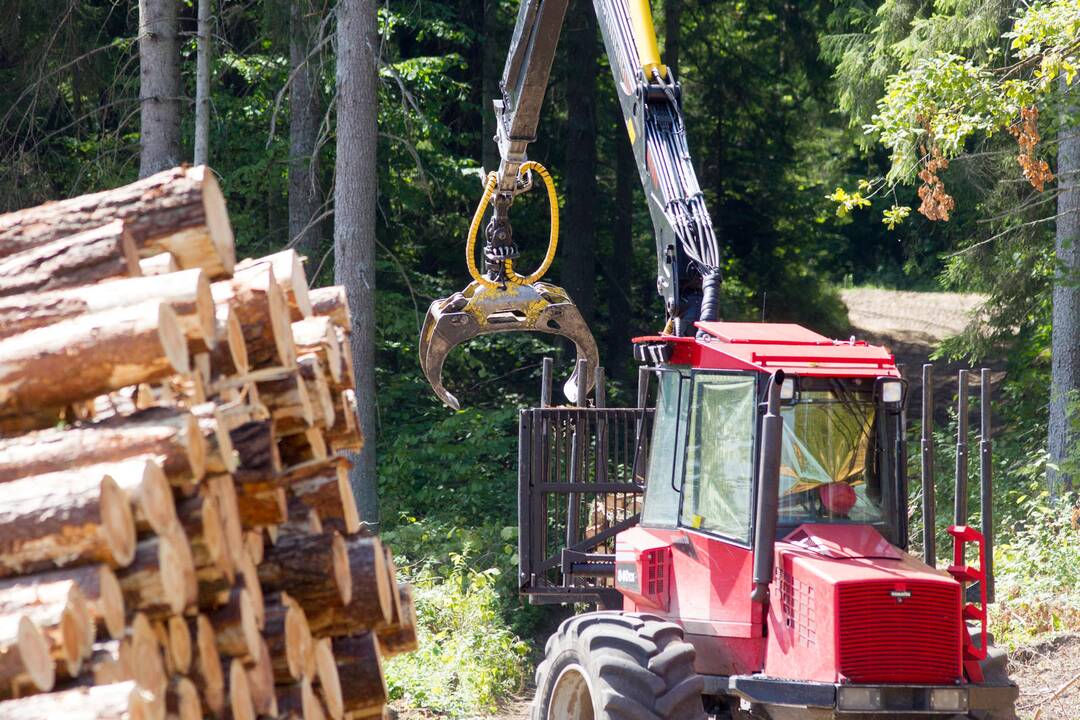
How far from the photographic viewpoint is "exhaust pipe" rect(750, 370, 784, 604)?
5.94 m

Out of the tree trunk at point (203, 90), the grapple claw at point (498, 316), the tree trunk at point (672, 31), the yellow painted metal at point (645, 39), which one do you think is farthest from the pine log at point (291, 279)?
the tree trunk at point (672, 31)

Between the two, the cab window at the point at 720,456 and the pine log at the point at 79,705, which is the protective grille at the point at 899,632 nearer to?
the cab window at the point at 720,456

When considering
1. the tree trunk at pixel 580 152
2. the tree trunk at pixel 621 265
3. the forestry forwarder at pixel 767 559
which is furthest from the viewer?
the tree trunk at pixel 621 265

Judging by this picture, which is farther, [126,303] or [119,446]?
[126,303]

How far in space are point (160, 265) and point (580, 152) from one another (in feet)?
58.4

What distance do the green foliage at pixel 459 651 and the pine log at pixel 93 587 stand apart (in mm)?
7355

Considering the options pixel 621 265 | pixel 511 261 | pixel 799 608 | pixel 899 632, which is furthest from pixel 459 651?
pixel 621 265

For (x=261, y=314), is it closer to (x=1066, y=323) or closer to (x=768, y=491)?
(x=768, y=491)

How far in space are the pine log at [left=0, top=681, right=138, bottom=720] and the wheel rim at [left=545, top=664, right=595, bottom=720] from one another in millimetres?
4043

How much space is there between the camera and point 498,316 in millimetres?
10289

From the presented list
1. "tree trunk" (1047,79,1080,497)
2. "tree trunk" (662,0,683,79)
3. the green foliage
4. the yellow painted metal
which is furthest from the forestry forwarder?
"tree trunk" (662,0,683,79)

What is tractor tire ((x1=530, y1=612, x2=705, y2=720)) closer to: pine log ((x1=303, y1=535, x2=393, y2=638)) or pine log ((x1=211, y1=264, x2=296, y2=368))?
pine log ((x1=303, y1=535, x2=393, y2=638))

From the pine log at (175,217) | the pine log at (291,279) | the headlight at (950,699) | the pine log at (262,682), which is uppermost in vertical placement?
the pine log at (175,217)

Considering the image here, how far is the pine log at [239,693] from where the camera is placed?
4.30m
